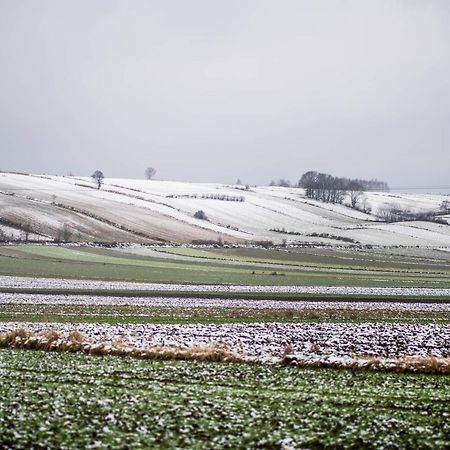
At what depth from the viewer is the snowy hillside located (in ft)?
347

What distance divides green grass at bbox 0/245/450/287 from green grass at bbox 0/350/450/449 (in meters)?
38.5

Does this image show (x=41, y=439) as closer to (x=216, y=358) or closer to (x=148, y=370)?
(x=148, y=370)

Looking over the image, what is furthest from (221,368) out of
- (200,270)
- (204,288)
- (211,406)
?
(200,270)

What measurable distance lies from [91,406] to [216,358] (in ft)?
24.9

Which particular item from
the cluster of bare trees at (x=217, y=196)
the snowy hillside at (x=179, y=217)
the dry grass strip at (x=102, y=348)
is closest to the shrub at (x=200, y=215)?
the snowy hillside at (x=179, y=217)

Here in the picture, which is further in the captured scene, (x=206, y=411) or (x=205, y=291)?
(x=205, y=291)

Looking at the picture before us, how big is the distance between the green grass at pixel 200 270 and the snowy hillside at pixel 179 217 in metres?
17.4

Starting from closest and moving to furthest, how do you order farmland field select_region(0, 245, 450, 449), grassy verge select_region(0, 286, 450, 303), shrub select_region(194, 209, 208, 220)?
1. farmland field select_region(0, 245, 450, 449)
2. grassy verge select_region(0, 286, 450, 303)
3. shrub select_region(194, 209, 208, 220)

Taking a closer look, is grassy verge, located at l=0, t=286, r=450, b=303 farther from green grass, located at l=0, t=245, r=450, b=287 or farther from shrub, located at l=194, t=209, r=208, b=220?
shrub, located at l=194, t=209, r=208, b=220

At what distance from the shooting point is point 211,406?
16297mm

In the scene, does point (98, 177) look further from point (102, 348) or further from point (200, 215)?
point (102, 348)

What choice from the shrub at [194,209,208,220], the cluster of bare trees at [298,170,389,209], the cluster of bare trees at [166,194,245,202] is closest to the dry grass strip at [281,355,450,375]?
the shrub at [194,209,208,220]

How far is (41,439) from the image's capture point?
44.4 ft

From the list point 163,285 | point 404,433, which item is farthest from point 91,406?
point 163,285
